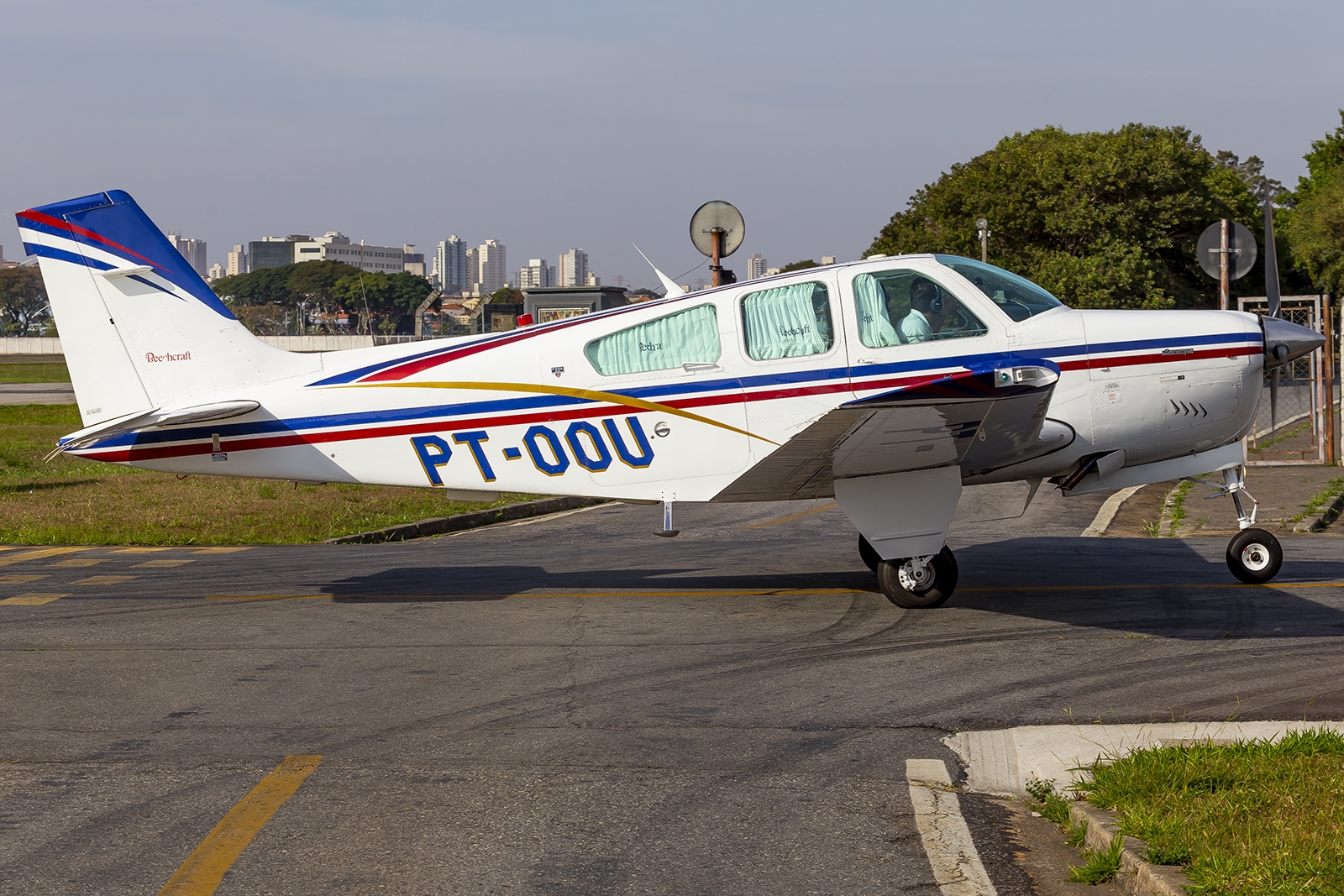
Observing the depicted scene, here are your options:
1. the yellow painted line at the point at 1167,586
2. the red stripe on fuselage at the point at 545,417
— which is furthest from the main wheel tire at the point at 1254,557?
the red stripe on fuselage at the point at 545,417

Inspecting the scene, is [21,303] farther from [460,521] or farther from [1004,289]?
[1004,289]

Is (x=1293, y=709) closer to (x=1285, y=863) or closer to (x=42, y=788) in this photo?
(x=1285, y=863)

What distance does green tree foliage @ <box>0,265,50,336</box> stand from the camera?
169875 mm

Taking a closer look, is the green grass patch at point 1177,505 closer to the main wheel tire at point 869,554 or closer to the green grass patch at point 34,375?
the main wheel tire at point 869,554

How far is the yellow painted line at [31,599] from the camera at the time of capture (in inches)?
388

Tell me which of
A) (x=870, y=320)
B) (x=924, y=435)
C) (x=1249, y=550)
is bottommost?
(x=1249, y=550)

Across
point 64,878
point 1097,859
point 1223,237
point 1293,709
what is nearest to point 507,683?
point 64,878

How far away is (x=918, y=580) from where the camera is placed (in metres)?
9.37

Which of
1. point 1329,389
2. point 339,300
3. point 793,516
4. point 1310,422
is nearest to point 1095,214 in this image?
point 1310,422

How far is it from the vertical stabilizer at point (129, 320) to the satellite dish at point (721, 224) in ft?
19.8

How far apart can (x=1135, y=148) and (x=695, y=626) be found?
152 ft

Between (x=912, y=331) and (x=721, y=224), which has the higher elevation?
(x=721, y=224)

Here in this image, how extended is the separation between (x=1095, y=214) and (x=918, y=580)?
42.6 m

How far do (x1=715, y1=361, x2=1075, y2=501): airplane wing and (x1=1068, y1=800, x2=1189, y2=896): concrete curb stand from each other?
325cm
